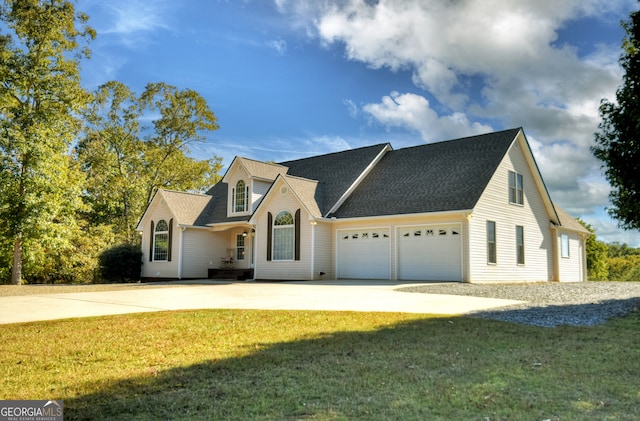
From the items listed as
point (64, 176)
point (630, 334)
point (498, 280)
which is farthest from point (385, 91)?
point (64, 176)

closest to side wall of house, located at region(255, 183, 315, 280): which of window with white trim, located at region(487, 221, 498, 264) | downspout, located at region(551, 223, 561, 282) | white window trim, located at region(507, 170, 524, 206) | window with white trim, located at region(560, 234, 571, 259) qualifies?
window with white trim, located at region(487, 221, 498, 264)

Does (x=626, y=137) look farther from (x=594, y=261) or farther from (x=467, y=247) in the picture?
(x=594, y=261)

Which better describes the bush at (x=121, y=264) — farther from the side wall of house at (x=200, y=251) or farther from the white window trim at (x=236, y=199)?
the white window trim at (x=236, y=199)

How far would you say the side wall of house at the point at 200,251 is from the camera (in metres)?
26.5

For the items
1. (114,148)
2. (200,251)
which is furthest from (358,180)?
(114,148)

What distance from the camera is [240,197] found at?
87.3ft

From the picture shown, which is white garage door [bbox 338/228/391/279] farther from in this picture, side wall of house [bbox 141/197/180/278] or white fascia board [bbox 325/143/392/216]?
side wall of house [bbox 141/197/180/278]

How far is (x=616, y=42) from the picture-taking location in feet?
44.3

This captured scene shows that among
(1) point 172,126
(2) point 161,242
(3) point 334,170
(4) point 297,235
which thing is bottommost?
(2) point 161,242

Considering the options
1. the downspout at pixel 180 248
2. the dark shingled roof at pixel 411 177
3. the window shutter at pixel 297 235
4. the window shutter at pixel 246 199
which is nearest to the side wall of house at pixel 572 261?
the dark shingled roof at pixel 411 177

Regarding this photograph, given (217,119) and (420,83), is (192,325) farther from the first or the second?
(217,119)

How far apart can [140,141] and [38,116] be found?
12.3 metres

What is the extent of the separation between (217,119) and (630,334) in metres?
34.5

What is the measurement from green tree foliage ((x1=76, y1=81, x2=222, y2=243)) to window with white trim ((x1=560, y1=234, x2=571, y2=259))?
25.8 m
